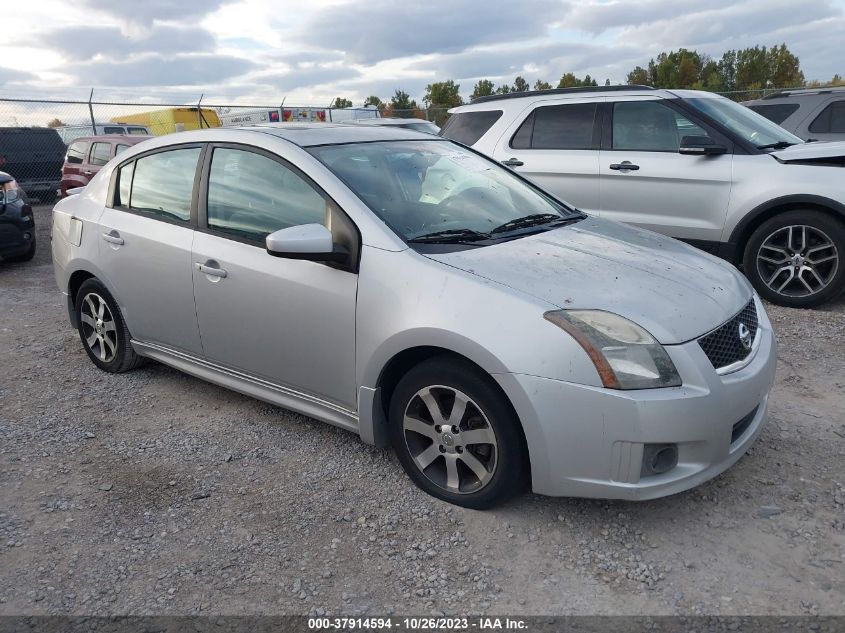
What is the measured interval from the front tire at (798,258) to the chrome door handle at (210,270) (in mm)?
4396

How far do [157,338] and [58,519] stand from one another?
1.38 meters

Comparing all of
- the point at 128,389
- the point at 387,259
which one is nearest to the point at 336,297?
the point at 387,259

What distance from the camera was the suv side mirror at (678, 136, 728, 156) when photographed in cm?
598

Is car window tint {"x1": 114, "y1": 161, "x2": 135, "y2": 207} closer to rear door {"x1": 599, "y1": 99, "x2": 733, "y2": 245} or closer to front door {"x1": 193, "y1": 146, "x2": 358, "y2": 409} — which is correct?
front door {"x1": 193, "y1": 146, "x2": 358, "y2": 409}

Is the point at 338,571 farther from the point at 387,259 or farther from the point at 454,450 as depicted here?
the point at 387,259

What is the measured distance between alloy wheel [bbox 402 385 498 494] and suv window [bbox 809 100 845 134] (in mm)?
7929

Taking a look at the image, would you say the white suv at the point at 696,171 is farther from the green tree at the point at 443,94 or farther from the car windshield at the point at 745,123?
the green tree at the point at 443,94

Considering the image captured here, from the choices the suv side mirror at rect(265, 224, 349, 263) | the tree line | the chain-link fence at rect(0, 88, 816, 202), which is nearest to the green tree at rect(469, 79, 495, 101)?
the tree line

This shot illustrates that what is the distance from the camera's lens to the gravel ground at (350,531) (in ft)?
8.28

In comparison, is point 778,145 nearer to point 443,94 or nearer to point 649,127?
point 649,127

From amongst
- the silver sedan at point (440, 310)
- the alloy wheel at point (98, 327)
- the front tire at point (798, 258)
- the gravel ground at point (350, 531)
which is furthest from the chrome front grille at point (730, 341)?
the alloy wheel at point (98, 327)

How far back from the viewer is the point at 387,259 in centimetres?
307

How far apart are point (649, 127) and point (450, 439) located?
15.2 ft

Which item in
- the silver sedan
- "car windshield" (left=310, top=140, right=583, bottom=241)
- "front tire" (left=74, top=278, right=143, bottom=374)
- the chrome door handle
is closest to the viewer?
the silver sedan
